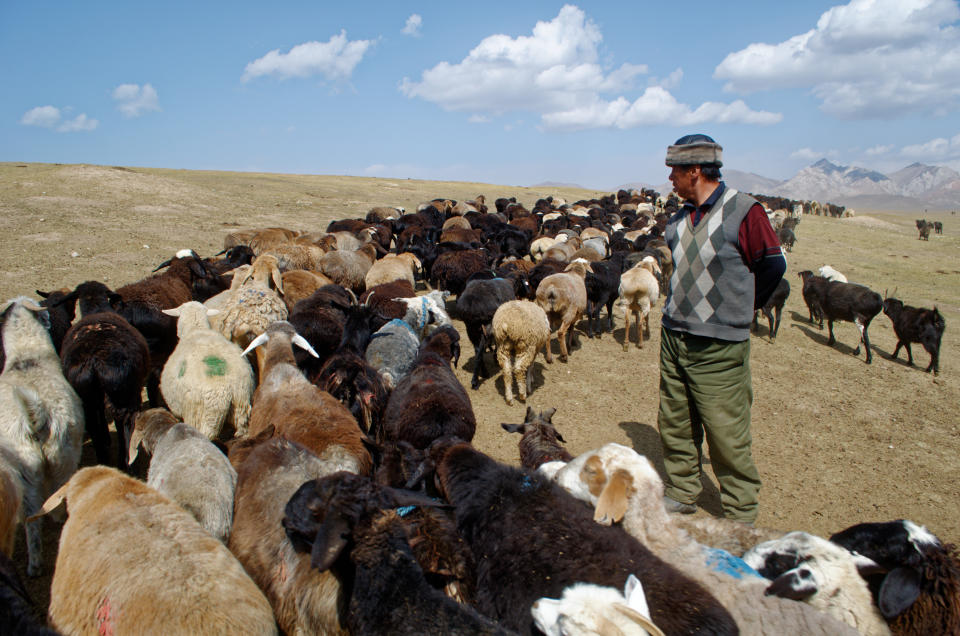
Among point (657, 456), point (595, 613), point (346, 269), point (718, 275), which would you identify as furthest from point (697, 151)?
point (346, 269)

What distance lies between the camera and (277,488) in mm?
2928

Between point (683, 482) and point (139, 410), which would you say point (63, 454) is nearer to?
point (139, 410)

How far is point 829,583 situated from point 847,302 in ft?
34.1

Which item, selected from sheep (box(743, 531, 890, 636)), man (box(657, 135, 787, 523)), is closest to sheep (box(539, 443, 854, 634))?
sheep (box(743, 531, 890, 636))

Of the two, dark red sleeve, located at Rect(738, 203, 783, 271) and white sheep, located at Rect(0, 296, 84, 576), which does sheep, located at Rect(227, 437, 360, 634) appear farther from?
dark red sleeve, located at Rect(738, 203, 783, 271)

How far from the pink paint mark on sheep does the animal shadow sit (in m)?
4.30

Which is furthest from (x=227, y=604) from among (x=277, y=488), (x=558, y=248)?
(x=558, y=248)

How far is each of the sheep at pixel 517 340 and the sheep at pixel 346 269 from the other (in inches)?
189

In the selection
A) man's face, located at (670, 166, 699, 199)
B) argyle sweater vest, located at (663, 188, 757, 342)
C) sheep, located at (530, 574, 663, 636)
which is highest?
man's face, located at (670, 166, 699, 199)

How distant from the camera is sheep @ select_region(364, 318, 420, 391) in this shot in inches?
235

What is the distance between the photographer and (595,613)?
1.86 meters

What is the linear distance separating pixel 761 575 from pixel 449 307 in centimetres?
1017

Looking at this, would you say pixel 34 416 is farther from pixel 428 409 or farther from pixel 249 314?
pixel 428 409

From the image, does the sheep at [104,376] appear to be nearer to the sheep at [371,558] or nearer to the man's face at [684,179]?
the sheep at [371,558]
